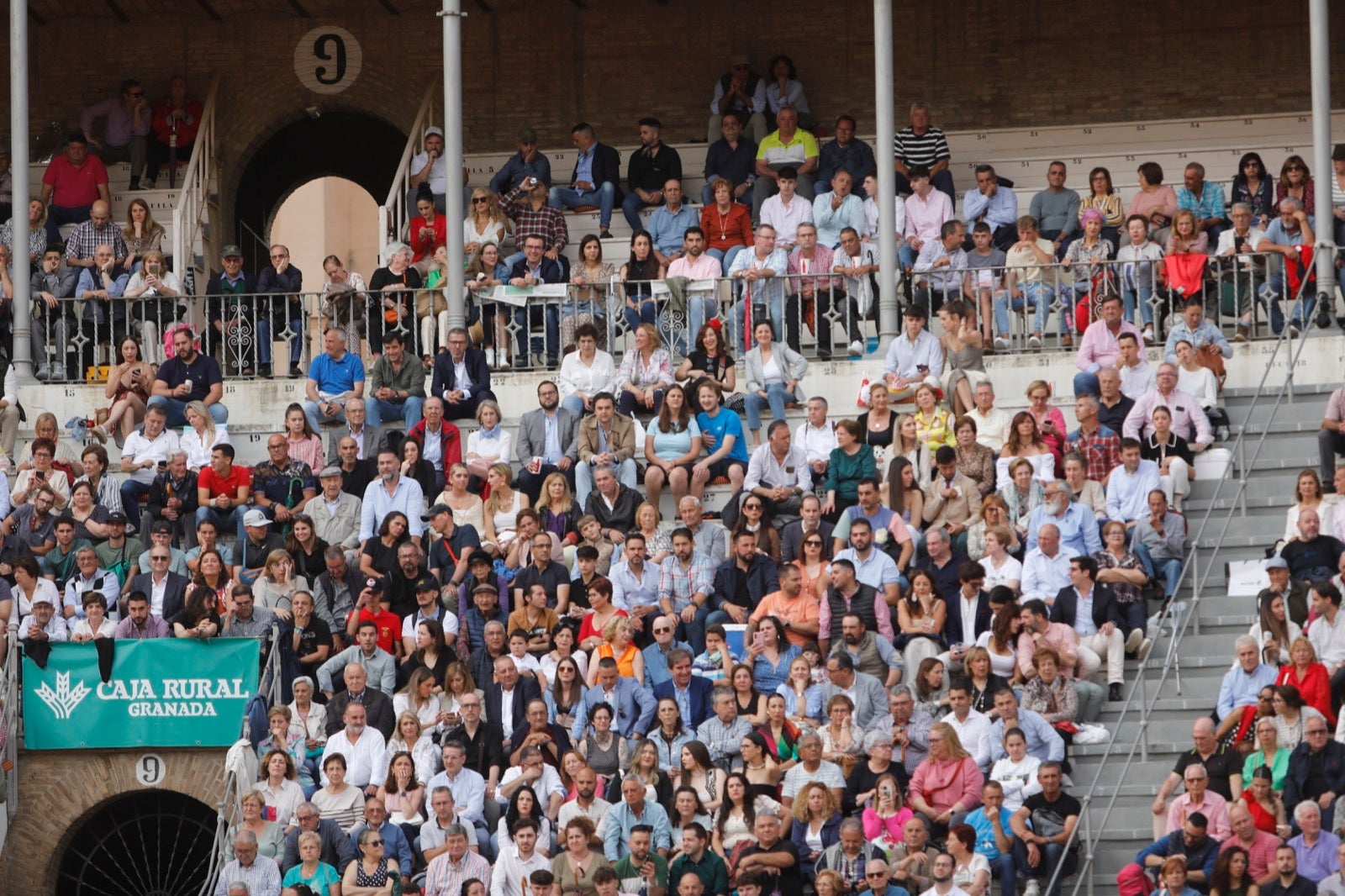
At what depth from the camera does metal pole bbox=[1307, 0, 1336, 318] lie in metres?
20.1

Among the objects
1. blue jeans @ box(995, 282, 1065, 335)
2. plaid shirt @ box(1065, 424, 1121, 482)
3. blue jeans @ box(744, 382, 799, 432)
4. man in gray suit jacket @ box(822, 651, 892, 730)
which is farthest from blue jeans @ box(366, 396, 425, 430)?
plaid shirt @ box(1065, 424, 1121, 482)

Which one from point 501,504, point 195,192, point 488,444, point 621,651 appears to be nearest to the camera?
point 621,651

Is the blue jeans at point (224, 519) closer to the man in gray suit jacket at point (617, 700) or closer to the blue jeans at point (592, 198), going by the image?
the man in gray suit jacket at point (617, 700)

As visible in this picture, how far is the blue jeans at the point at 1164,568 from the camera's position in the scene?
17422 millimetres

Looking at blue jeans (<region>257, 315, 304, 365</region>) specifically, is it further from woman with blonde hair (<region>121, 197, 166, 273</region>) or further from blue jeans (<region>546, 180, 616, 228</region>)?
blue jeans (<region>546, 180, 616, 228</region>)

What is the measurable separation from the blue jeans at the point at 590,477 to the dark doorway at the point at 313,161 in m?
8.46

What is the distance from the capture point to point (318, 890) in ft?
54.0

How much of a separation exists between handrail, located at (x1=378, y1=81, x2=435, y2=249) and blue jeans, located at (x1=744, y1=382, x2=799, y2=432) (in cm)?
461

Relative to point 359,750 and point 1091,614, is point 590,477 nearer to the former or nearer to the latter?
point 359,750

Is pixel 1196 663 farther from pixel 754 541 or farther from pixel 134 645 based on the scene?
pixel 134 645

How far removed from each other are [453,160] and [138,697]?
5.42 m

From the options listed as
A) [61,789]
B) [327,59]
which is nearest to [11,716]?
[61,789]

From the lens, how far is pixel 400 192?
951 inches

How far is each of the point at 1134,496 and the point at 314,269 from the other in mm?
24778
